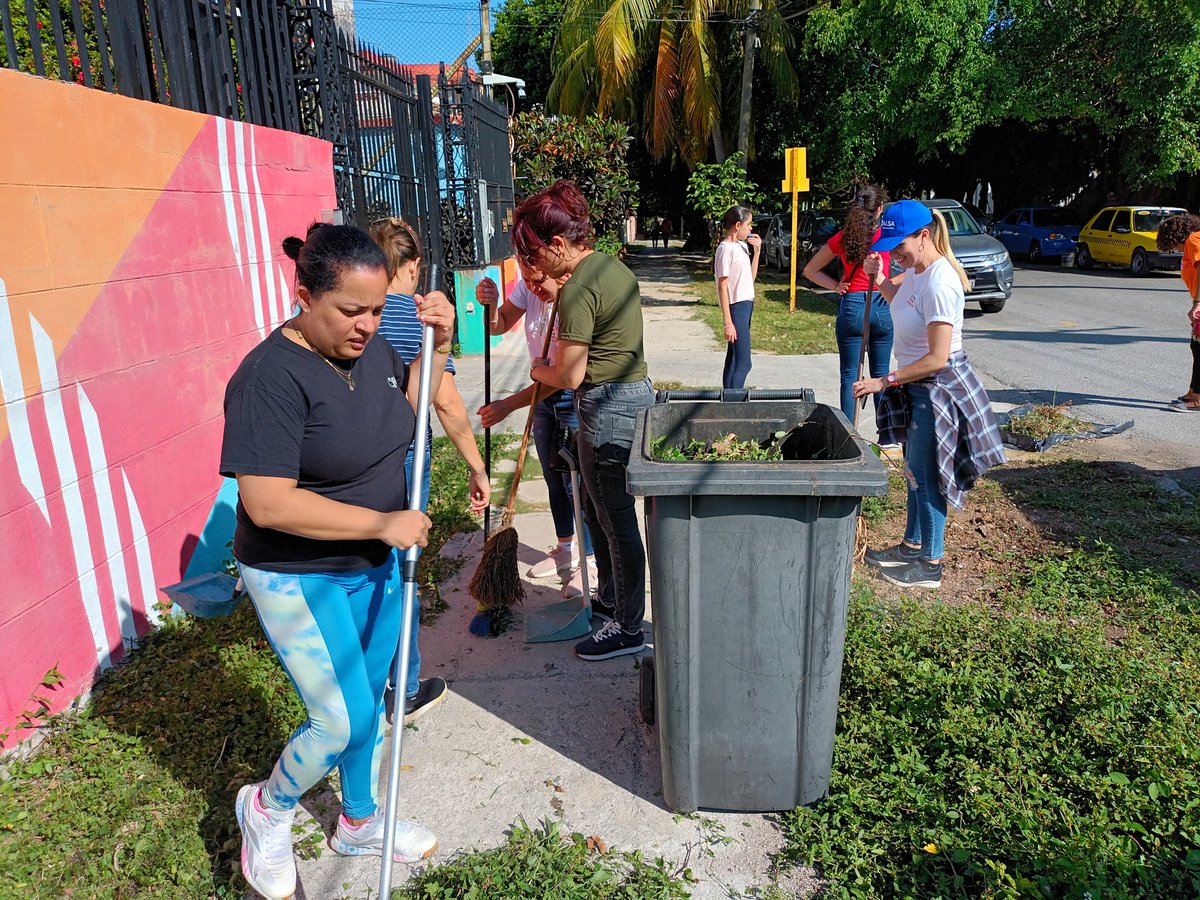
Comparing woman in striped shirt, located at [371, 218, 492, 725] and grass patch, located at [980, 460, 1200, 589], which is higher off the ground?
woman in striped shirt, located at [371, 218, 492, 725]

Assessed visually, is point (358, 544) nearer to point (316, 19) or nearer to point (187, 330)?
point (187, 330)

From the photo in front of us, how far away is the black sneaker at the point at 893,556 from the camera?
15.1 feet

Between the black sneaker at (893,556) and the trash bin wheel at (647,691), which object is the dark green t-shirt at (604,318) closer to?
the trash bin wheel at (647,691)

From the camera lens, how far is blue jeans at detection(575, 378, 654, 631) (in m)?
3.56

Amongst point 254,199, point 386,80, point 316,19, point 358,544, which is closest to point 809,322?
point 386,80

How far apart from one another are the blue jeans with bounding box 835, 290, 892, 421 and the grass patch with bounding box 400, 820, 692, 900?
4117 millimetres

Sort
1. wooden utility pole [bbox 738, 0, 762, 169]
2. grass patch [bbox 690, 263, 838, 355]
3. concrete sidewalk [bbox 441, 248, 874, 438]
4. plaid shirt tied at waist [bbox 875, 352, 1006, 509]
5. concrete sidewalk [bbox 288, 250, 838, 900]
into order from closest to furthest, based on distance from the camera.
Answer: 1. concrete sidewalk [bbox 288, 250, 838, 900]
2. plaid shirt tied at waist [bbox 875, 352, 1006, 509]
3. concrete sidewalk [bbox 441, 248, 874, 438]
4. grass patch [bbox 690, 263, 838, 355]
5. wooden utility pole [bbox 738, 0, 762, 169]

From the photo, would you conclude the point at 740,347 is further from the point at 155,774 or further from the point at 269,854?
the point at 269,854

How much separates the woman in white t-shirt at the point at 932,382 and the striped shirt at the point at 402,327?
2111mm

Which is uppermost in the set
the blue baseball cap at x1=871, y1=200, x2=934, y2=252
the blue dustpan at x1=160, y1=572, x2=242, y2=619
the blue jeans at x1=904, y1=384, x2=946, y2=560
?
the blue baseball cap at x1=871, y1=200, x2=934, y2=252

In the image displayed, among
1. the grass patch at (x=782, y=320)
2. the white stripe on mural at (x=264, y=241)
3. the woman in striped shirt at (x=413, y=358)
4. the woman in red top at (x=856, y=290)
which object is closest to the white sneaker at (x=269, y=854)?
the woman in striped shirt at (x=413, y=358)

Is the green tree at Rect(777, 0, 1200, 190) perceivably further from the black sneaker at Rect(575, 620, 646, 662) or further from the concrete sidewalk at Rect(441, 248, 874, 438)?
the black sneaker at Rect(575, 620, 646, 662)

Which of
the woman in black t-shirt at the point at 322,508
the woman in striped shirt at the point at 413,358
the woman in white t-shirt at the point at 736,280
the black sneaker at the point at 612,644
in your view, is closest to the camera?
the woman in black t-shirt at the point at 322,508

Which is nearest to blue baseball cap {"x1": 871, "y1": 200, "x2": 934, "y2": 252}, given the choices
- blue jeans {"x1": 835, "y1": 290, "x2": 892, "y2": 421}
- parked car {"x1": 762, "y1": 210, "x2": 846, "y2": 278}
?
blue jeans {"x1": 835, "y1": 290, "x2": 892, "y2": 421}
